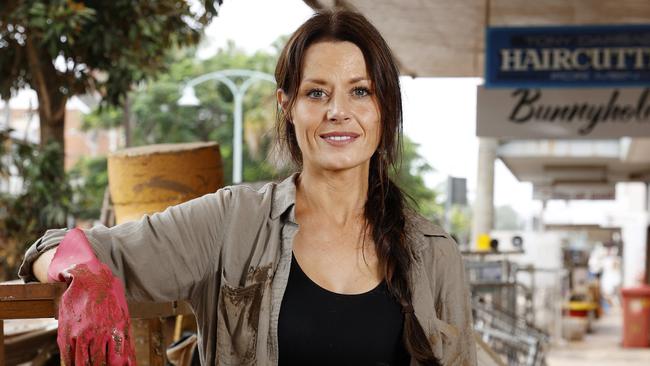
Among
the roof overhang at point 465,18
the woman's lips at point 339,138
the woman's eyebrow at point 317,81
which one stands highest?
the roof overhang at point 465,18

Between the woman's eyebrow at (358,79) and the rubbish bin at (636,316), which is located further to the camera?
the rubbish bin at (636,316)

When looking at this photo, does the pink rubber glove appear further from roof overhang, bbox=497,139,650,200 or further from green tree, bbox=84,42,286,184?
green tree, bbox=84,42,286,184

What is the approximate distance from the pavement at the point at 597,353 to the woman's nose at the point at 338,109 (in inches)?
595

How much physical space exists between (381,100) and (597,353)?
1832 cm

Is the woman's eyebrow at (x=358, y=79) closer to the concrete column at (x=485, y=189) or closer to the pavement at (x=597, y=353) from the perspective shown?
the pavement at (x=597, y=353)

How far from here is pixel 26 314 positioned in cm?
205

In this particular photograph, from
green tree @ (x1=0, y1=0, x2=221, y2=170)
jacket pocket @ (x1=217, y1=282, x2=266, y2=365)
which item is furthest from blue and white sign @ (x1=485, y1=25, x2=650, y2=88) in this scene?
jacket pocket @ (x1=217, y1=282, x2=266, y2=365)

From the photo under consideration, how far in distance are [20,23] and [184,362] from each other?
562 cm

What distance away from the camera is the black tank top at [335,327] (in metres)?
2.36

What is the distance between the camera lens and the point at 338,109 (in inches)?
96.7

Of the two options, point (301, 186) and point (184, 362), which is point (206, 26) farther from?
point (301, 186)

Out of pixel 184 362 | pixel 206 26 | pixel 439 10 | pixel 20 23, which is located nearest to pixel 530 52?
pixel 439 10

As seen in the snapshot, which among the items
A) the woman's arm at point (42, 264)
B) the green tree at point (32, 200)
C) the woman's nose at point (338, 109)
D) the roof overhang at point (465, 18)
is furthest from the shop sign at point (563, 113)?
the woman's arm at point (42, 264)

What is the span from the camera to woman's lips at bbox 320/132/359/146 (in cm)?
248
